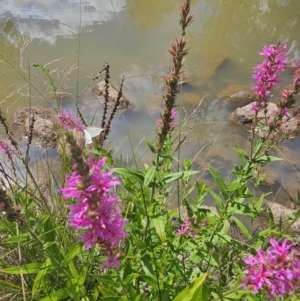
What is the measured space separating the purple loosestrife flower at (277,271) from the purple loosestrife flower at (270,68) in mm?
1423

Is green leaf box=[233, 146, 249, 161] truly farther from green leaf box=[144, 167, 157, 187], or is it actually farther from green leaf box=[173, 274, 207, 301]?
green leaf box=[173, 274, 207, 301]

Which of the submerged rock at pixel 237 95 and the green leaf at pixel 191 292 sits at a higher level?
the green leaf at pixel 191 292

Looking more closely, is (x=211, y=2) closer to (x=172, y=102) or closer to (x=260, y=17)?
(x=260, y=17)

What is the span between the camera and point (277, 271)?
1.53m

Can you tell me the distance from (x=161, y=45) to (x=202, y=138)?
3.52 metres

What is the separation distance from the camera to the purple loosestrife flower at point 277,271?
1495 millimetres

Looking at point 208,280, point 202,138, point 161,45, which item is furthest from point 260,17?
point 208,280

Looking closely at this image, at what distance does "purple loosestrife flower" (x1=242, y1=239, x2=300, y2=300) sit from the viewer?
Result: 150 cm

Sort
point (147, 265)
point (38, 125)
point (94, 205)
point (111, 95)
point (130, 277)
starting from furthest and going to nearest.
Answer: point (111, 95), point (38, 125), point (147, 265), point (130, 277), point (94, 205)

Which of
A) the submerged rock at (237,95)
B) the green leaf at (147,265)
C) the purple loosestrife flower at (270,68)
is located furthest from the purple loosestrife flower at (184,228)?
the submerged rock at (237,95)

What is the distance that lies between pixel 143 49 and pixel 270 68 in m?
6.66

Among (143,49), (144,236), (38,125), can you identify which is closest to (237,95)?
(143,49)

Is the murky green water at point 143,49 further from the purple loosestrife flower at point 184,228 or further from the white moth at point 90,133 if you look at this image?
the white moth at point 90,133

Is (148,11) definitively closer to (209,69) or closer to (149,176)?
(209,69)
